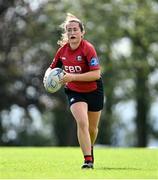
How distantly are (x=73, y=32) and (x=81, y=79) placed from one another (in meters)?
0.68

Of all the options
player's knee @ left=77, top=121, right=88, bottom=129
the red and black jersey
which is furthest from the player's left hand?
player's knee @ left=77, top=121, right=88, bottom=129

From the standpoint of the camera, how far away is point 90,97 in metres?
10.5

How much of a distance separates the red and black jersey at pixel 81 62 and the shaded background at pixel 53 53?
29.6m

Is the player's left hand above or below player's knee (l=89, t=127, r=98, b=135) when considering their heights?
above

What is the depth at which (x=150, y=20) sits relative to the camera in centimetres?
4631

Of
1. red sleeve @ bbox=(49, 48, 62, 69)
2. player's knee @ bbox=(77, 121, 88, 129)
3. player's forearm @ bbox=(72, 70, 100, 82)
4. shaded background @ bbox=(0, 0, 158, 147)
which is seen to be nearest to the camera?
player's knee @ bbox=(77, 121, 88, 129)

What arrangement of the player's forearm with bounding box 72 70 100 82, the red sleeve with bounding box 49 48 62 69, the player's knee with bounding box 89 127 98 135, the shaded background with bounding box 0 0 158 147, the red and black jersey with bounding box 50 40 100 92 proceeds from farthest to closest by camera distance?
the shaded background with bounding box 0 0 158 147 < the player's knee with bounding box 89 127 98 135 < the red sleeve with bounding box 49 48 62 69 < the red and black jersey with bounding box 50 40 100 92 < the player's forearm with bounding box 72 70 100 82

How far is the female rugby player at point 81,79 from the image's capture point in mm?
10039

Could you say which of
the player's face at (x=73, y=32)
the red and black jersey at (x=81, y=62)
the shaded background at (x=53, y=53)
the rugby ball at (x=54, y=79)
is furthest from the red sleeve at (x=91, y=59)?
the shaded background at (x=53, y=53)

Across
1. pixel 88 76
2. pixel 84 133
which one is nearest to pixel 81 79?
pixel 88 76

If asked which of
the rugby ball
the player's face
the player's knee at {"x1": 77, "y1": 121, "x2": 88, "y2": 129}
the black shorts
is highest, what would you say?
the player's face

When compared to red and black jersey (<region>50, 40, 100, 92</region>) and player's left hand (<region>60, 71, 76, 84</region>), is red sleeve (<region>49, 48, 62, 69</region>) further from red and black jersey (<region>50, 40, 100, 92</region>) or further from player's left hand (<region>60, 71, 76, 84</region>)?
player's left hand (<region>60, 71, 76, 84</region>)

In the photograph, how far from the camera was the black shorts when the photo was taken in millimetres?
10305

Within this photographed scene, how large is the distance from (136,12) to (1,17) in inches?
380
